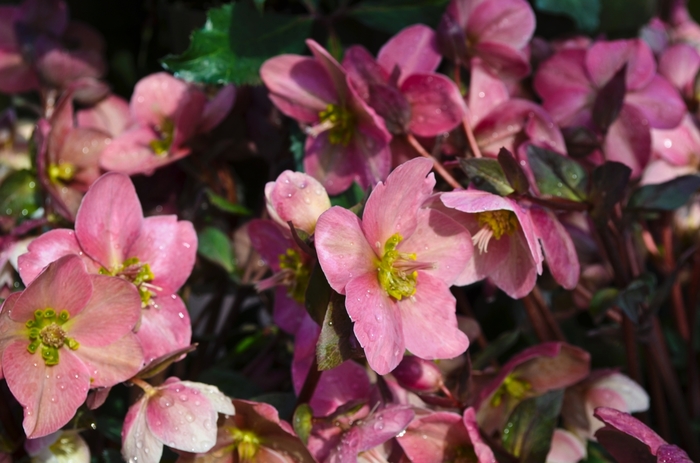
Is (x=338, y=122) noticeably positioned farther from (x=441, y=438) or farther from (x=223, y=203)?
(x=441, y=438)

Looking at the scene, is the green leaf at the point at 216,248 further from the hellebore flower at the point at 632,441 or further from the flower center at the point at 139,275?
the hellebore flower at the point at 632,441

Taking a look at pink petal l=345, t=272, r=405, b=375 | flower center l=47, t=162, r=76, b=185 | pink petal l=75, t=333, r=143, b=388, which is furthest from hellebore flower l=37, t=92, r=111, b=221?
pink petal l=345, t=272, r=405, b=375

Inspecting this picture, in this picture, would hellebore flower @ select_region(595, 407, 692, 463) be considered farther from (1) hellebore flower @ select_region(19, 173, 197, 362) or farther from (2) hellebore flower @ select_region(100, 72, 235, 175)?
(2) hellebore flower @ select_region(100, 72, 235, 175)

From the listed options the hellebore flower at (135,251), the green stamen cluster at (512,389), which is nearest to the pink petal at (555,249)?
the green stamen cluster at (512,389)

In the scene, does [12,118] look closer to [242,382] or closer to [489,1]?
[242,382]

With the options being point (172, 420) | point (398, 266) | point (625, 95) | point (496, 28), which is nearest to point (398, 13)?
point (496, 28)

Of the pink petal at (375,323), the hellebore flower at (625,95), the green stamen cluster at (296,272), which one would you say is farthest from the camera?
the hellebore flower at (625,95)

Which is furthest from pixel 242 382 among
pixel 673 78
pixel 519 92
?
pixel 673 78
